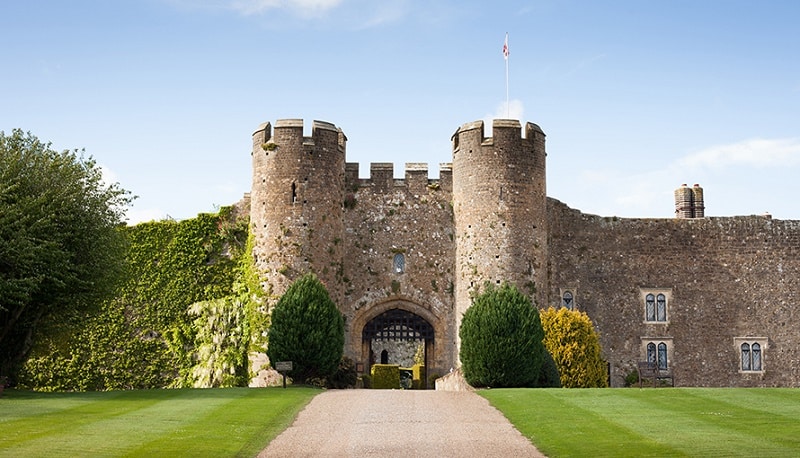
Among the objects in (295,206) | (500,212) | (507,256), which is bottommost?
(507,256)

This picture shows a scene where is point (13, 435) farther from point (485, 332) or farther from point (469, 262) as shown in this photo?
point (469, 262)

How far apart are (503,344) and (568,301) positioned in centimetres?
914

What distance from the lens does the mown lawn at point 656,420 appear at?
17.3 metres

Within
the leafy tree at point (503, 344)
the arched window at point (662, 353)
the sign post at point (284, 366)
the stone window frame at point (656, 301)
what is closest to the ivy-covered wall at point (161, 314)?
the sign post at point (284, 366)

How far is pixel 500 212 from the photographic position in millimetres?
34938

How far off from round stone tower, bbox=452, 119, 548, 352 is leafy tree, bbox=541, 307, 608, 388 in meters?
1.35

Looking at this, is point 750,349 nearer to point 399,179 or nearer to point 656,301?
point 656,301

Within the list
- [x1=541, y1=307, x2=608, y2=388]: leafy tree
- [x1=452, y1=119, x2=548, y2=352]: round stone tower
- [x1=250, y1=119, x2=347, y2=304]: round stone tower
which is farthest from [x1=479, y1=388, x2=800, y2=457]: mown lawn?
[x1=250, y1=119, x2=347, y2=304]: round stone tower

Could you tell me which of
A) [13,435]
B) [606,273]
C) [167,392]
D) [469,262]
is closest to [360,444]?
[13,435]

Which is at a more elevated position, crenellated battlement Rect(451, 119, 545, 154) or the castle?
crenellated battlement Rect(451, 119, 545, 154)

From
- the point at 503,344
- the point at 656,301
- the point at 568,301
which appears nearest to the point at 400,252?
the point at 568,301

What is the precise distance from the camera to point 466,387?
99.9ft

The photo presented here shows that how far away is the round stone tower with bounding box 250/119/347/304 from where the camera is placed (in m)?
34.6

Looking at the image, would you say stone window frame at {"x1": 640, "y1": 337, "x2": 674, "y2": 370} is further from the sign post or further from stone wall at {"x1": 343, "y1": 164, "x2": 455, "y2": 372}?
the sign post
